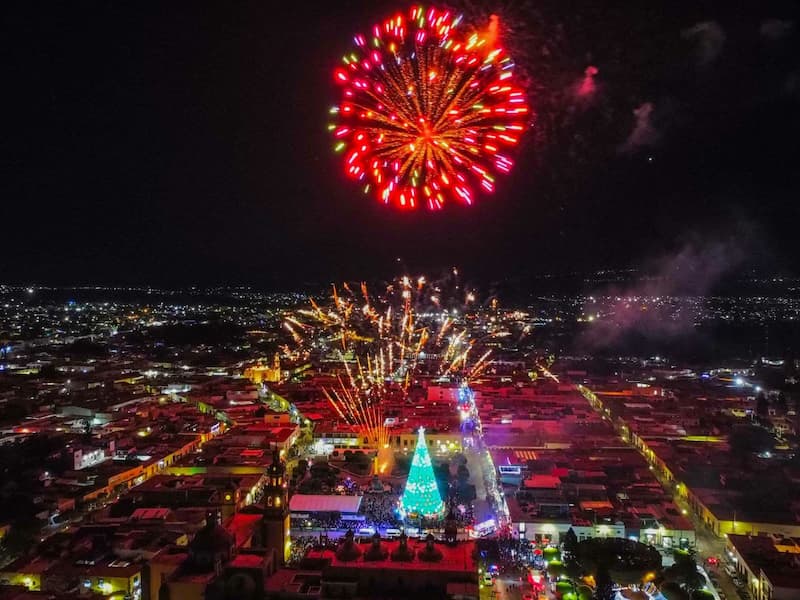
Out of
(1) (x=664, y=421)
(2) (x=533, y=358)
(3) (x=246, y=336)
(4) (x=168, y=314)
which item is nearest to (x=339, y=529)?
(1) (x=664, y=421)

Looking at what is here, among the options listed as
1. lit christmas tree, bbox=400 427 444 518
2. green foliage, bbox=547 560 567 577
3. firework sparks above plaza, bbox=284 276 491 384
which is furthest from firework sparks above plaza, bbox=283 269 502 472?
green foliage, bbox=547 560 567 577

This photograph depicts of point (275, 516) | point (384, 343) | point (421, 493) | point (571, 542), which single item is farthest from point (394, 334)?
point (275, 516)

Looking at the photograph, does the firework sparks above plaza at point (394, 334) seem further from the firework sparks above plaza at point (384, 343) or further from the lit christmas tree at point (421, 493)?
the lit christmas tree at point (421, 493)

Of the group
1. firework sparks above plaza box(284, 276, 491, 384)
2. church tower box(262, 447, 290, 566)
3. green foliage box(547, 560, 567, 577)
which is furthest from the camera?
firework sparks above plaza box(284, 276, 491, 384)

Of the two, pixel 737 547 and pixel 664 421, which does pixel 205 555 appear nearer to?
pixel 737 547

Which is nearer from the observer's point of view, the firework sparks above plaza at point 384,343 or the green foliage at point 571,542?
the green foliage at point 571,542

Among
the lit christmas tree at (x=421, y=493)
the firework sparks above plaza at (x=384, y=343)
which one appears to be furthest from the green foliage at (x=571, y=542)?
the firework sparks above plaza at (x=384, y=343)

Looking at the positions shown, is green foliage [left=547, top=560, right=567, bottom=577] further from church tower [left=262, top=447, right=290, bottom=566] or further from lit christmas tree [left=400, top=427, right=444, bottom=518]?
church tower [left=262, top=447, right=290, bottom=566]

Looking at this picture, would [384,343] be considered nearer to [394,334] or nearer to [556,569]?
[394,334]
